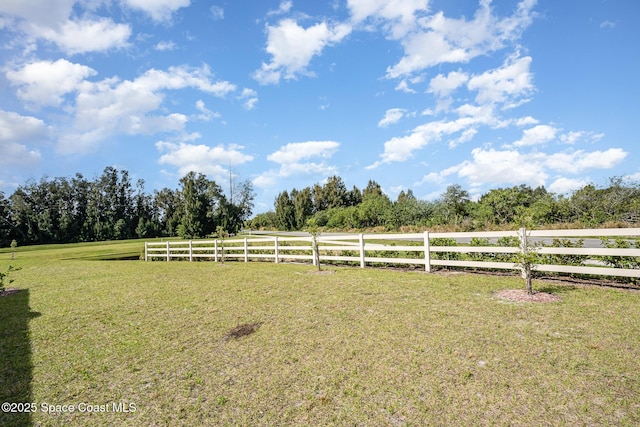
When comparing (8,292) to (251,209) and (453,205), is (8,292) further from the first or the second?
(251,209)

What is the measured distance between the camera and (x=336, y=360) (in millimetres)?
3924

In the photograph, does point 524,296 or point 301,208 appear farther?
point 301,208

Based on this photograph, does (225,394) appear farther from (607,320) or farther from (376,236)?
(376,236)

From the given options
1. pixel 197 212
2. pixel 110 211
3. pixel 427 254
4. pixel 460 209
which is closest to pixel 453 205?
pixel 460 209

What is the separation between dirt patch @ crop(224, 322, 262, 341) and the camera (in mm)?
4910

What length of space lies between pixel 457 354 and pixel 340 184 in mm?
59588

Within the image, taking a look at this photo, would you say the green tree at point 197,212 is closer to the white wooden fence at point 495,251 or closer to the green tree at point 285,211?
the green tree at point 285,211

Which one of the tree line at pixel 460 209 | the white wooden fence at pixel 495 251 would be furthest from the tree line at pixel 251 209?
the white wooden fence at pixel 495 251

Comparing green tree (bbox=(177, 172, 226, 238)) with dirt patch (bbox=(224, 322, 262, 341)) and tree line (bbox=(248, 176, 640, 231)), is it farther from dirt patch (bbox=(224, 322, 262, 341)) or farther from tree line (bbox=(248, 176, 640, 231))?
dirt patch (bbox=(224, 322, 262, 341))

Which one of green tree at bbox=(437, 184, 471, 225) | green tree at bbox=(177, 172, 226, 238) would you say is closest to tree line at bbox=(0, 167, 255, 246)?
green tree at bbox=(177, 172, 226, 238)

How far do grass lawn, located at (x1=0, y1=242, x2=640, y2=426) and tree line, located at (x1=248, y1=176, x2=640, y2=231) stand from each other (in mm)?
3092

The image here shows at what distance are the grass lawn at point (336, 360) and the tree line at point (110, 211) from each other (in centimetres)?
3760

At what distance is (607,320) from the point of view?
4.74 metres

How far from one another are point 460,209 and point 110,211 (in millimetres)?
61202
